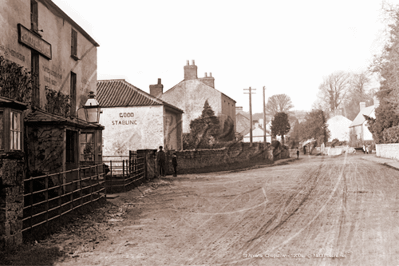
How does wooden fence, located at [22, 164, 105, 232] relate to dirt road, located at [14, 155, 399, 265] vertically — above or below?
above

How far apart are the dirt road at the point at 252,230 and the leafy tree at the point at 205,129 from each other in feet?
87.4

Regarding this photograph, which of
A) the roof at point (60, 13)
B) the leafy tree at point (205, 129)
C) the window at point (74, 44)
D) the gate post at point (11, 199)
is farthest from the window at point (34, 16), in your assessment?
the leafy tree at point (205, 129)

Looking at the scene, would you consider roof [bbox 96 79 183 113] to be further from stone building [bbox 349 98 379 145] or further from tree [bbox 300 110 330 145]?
stone building [bbox 349 98 379 145]

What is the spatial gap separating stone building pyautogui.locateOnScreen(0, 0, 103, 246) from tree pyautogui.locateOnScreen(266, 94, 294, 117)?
66853mm

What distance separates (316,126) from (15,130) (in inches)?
2409

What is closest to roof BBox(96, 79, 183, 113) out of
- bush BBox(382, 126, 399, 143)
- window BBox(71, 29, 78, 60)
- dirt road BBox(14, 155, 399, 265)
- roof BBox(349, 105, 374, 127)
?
window BBox(71, 29, 78, 60)

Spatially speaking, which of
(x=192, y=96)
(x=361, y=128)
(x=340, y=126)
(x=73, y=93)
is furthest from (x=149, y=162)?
(x=340, y=126)

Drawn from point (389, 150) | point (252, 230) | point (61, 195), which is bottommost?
point (252, 230)

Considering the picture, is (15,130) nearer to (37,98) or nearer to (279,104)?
(37,98)

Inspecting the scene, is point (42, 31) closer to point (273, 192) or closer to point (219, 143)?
point (273, 192)

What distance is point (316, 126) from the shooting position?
207 feet

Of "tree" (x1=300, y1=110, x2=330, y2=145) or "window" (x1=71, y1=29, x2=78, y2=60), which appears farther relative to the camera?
"tree" (x1=300, y1=110, x2=330, y2=145)

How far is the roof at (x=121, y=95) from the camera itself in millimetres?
28797

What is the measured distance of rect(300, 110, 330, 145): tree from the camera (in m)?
62.7
